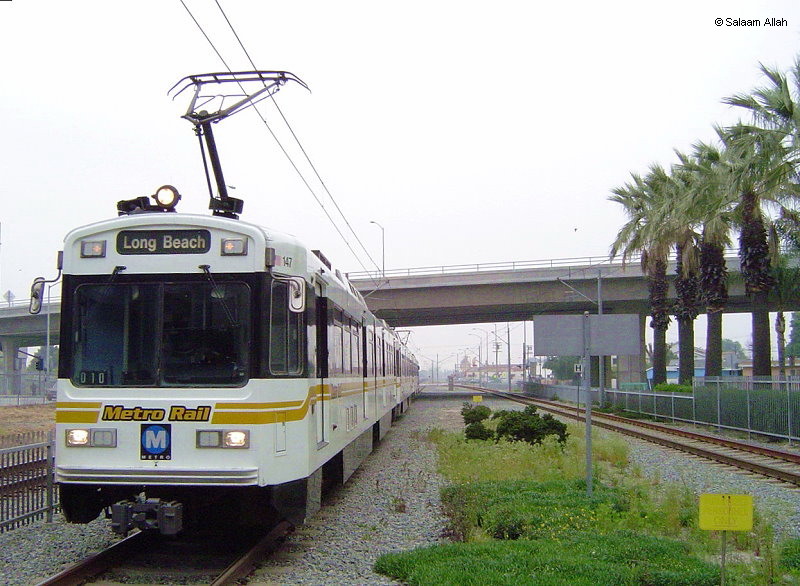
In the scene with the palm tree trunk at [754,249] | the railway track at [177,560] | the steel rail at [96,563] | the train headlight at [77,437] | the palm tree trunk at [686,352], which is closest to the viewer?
the steel rail at [96,563]

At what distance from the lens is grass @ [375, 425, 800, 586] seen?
23.9 feet

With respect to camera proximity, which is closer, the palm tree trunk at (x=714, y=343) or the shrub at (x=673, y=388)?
the palm tree trunk at (x=714, y=343)

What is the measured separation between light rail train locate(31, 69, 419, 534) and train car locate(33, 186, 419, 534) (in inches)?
0.4

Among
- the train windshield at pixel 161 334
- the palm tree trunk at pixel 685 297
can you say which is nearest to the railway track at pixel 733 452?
the palm tree trunk at pixel 685 297

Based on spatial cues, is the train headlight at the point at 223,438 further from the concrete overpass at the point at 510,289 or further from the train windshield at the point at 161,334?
the concrete overpass at the point at 510,289

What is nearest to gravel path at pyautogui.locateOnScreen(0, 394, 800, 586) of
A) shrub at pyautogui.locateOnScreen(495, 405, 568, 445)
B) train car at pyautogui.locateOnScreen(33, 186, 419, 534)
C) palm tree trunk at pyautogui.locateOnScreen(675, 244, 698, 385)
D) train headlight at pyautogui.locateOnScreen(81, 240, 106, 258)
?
train car at pyautogui.locateOnScreen(33, 186, 419, 534)

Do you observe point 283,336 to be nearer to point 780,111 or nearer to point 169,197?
point 169,197

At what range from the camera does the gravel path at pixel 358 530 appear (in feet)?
26.5

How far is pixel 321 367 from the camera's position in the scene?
947 centimetres

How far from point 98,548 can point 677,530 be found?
5.87 m

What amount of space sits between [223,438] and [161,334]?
1.11 metres

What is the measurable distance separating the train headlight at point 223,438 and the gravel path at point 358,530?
1181mm

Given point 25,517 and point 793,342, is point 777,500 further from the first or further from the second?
point 793,342

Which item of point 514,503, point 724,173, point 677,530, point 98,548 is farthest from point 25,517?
point 724,173
